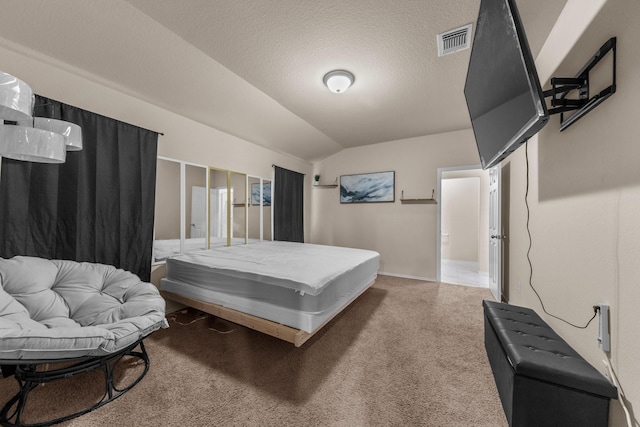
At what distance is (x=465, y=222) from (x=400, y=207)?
8.07 feet

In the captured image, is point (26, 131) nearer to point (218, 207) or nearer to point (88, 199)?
point (88, 199)

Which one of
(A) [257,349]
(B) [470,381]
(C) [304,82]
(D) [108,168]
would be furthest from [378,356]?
(D) [108,168]

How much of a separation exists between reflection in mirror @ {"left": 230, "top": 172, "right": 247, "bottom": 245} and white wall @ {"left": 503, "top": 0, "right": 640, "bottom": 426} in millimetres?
3707

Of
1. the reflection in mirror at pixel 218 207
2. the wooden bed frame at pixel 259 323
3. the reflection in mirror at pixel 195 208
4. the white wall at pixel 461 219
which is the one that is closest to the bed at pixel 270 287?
the wooden bed frame at pixel 259 323

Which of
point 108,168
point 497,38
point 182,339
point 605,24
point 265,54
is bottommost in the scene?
point 182,339

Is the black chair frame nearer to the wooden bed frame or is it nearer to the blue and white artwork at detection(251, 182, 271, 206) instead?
the wooden bed frame

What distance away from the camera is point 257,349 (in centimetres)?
A: 211

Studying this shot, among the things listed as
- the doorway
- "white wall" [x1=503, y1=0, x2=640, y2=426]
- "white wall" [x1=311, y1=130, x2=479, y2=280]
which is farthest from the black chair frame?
the doorway

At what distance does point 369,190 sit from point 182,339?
154 inches

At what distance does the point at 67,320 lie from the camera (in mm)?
1627

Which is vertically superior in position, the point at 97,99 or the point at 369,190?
the point at 97,99

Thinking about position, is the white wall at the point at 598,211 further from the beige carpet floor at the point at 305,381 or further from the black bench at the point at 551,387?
the beige carpet floor at the point at 305,381

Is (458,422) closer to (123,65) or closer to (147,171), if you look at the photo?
(147,171)

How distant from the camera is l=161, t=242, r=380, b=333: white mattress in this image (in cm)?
193
